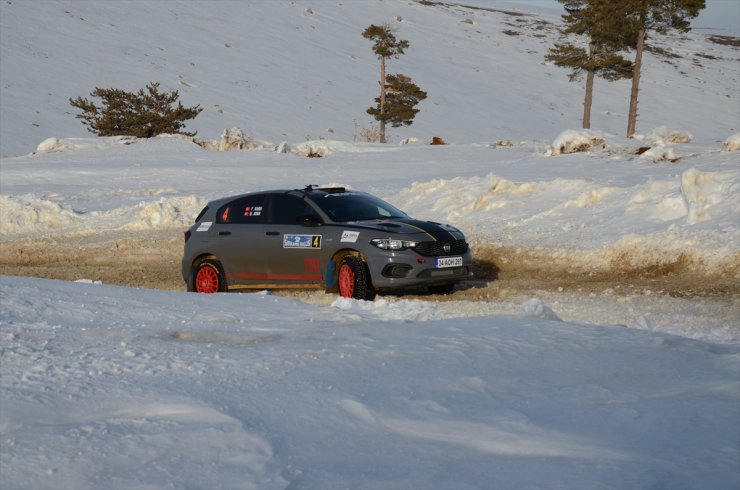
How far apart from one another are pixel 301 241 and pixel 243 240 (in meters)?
0.99

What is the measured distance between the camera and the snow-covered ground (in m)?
4.47

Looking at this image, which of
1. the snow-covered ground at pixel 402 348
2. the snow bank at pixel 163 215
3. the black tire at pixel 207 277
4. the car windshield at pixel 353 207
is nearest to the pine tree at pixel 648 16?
the snow-covered ground at pixel 402 348

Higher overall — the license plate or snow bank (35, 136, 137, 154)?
snow bank (35, 136, 137, 154)

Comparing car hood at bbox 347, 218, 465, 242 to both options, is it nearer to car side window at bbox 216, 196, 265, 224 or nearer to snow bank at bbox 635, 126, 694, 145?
car side window at bbox 216, 196, 265, 224

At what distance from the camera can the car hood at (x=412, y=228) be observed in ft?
39.3

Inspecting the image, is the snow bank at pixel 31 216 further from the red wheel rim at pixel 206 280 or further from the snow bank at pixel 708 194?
the snow bank at pixel 708 194

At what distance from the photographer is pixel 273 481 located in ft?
13.7

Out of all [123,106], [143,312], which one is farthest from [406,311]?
[123,106]

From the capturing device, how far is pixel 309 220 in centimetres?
1234

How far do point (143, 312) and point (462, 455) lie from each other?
420 cm

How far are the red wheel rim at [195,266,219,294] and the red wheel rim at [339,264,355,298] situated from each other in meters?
2.00

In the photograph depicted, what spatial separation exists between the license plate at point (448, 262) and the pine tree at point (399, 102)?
41.2 meters

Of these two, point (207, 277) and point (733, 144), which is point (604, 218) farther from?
point (733, 144)

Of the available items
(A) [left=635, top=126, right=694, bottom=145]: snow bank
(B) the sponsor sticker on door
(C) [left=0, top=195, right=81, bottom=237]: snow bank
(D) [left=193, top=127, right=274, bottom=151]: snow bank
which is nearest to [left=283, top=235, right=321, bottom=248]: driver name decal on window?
(B) the sponsor sticker on door
